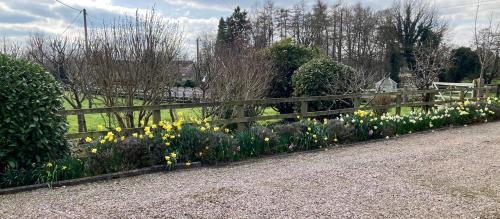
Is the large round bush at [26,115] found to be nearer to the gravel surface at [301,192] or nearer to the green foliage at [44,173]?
the green foliage at [44,173]

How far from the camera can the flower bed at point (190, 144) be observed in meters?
5.39

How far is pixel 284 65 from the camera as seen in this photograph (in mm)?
12352

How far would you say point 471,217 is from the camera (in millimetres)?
4008

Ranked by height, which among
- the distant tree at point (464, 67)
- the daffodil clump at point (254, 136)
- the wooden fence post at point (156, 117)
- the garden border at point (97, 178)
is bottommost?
the garden border at point (97, 178)

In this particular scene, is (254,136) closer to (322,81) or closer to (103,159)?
(103,159)

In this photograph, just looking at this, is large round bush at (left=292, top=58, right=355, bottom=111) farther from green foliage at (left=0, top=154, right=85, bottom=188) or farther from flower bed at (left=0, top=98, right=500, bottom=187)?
green foliage at (left=0, top=154, right=85, bottom=188)

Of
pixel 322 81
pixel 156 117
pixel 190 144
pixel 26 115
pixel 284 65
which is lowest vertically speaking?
pixel 190 144

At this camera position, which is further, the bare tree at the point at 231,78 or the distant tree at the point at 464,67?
the distant tree at the point at 464,67

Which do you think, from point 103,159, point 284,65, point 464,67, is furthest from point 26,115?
point 464,67

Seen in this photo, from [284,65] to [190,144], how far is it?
260 inches

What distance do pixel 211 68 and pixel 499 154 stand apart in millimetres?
6714

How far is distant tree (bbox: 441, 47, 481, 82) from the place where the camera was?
109 ft

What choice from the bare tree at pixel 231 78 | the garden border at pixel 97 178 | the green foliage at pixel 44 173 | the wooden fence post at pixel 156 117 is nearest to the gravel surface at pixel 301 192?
the garden border at pixel 97 178

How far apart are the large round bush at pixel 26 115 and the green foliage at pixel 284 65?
7640mm
